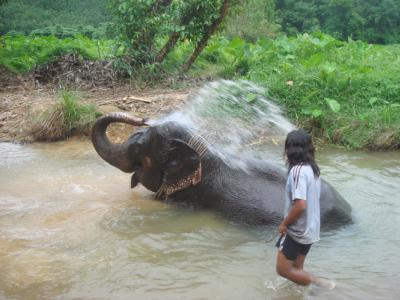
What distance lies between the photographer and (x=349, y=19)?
1602 inches

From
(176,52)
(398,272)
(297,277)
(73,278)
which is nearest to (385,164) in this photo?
(398,272)

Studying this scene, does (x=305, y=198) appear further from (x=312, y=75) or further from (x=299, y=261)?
(x=312, y=75)

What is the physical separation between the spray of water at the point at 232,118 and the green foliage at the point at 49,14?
21.1 meters

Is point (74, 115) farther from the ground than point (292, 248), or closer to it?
closer to it

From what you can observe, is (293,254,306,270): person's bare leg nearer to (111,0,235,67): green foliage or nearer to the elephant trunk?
the elephant trunk

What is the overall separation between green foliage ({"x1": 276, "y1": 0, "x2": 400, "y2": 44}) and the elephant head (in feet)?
114

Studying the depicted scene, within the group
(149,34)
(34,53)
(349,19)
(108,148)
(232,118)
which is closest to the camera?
(108,148)

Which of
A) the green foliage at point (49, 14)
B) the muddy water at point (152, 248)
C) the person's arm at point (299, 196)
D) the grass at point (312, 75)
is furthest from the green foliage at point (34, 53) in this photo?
the green foliage at point (49, 14)

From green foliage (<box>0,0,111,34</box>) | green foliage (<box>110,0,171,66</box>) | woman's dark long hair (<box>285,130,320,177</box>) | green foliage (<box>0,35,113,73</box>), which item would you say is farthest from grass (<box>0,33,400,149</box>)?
green foliage (<box>0,0,111,34</box>)

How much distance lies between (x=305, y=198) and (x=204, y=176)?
1.99 meters

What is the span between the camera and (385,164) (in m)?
7.64

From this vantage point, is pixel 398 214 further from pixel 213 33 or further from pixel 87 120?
pixel 213 33

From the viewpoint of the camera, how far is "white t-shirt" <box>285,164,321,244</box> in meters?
3.54

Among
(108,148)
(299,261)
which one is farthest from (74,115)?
(299,261)
